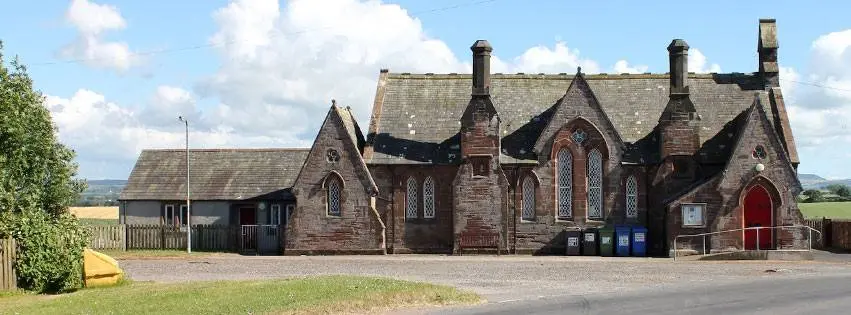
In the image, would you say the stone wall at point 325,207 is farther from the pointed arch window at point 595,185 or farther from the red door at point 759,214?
the red door at point 759,214

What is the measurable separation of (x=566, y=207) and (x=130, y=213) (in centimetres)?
2270

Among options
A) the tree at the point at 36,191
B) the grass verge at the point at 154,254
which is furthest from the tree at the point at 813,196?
the tree at the point at 36,191

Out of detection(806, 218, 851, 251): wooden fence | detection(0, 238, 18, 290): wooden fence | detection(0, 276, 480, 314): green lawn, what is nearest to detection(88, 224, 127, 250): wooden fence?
detection(0, 238, 18, 290): wooden fence

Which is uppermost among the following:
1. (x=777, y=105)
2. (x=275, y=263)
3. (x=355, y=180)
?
(x=777, y=105)

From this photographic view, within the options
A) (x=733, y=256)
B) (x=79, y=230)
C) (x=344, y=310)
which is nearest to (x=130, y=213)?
(x=79, y=230)

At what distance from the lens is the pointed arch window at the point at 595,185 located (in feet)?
142

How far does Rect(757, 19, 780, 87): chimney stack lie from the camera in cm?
4578

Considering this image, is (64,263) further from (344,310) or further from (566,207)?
(566,207)

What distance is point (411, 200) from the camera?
4400cm

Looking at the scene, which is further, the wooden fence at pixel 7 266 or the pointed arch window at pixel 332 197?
the pointed arch window at pixel 332 197

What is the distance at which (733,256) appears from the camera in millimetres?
37938

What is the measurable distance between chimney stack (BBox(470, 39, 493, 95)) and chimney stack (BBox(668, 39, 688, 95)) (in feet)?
24.8

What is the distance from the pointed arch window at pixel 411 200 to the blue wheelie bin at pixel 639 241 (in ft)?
30.3

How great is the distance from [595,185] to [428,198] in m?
7.10
